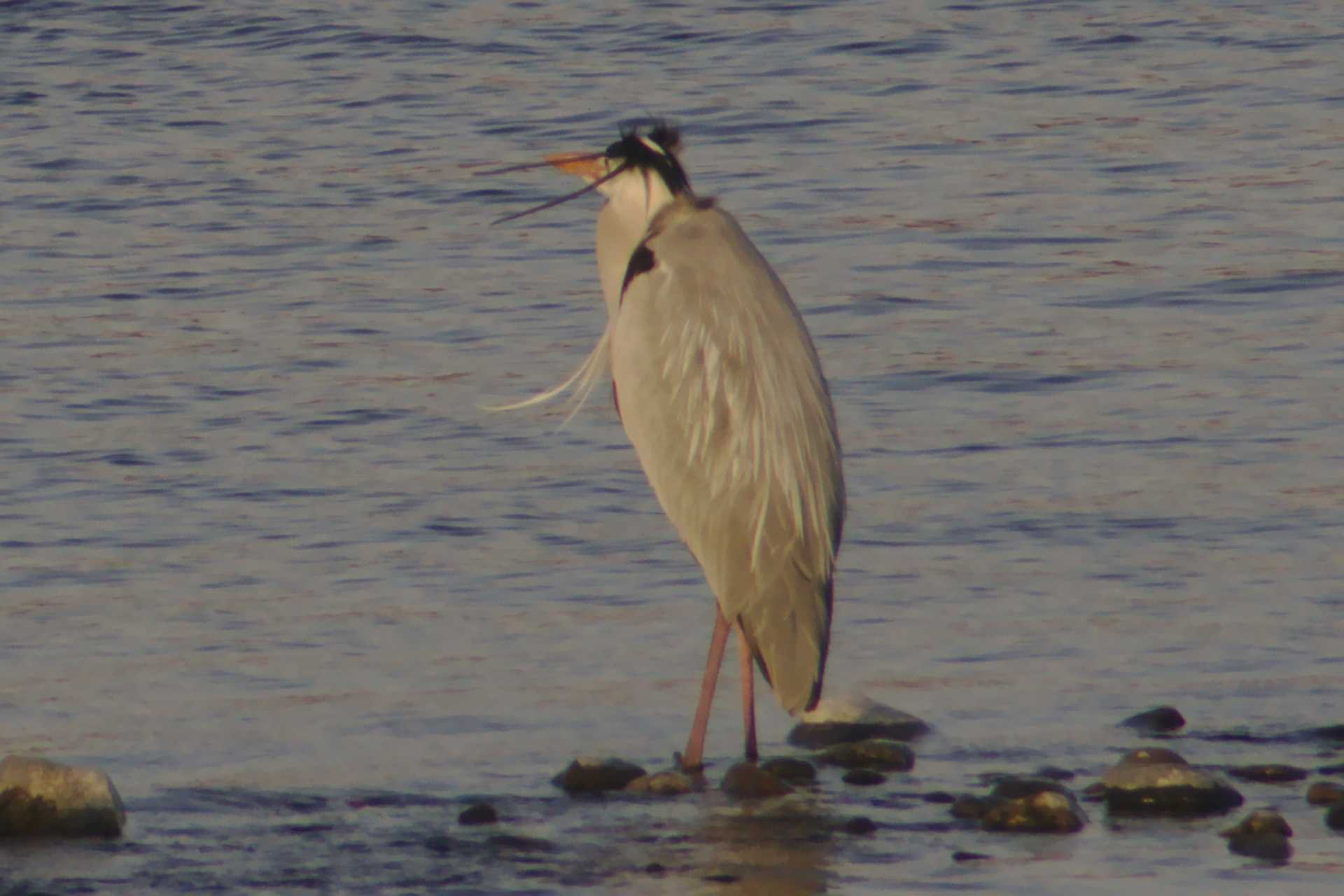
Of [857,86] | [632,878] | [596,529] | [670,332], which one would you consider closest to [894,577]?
[596,529]

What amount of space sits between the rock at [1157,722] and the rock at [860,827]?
3.25 ft

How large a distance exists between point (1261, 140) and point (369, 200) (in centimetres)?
526

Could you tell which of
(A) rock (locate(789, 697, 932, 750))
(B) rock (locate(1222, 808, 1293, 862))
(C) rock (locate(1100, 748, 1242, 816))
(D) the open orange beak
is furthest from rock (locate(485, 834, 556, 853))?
(D) the open orange beak

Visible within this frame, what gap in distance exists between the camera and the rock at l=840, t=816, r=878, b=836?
547cm

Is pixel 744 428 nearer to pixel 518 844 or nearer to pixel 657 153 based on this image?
pixel 657 153

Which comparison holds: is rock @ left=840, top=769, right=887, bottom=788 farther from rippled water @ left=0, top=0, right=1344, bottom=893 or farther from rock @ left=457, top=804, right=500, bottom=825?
rock @ left=457, top=804, right=500, bottom=825

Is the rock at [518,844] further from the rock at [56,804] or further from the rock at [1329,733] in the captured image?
the rock at [1329,733]

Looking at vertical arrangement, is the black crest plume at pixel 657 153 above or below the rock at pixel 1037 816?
above

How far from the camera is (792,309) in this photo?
6.39m

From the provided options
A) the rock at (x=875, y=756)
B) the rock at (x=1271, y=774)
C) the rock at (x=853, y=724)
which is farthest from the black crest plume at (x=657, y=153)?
the rock at (x=1271, y=774)

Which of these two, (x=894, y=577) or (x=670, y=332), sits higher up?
(x=670, y=332)

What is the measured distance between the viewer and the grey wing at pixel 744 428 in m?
6.25

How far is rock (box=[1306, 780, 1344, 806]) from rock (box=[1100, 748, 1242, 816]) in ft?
0.51

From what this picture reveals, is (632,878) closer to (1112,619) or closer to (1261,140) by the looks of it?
(1112,619)
